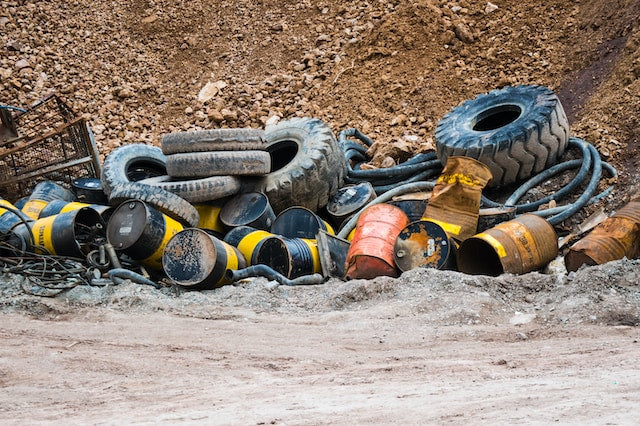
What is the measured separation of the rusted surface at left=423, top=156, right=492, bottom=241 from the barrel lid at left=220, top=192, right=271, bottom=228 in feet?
5.94

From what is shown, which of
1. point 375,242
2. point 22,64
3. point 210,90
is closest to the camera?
point 375,242

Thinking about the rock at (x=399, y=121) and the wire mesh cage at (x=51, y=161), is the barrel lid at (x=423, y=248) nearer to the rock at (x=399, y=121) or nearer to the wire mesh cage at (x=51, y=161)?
the rock at (x=399, y=121)

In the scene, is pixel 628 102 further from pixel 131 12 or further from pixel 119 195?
pixel 131 12

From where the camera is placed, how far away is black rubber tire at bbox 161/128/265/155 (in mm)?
9242

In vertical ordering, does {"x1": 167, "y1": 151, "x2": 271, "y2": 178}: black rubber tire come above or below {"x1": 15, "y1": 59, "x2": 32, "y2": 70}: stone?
below

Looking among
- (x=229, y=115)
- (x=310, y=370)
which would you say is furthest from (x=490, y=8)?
(x=310, y=370)

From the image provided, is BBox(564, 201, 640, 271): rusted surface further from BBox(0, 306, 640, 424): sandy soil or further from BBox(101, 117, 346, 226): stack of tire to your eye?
BBox(101, 117, 346, 226): stack of tire

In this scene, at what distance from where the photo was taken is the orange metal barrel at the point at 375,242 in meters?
7.62

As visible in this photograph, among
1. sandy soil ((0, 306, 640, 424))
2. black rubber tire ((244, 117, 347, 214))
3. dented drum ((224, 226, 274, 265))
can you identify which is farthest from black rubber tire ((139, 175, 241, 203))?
sandy soil ((0, 306, 640, 424))

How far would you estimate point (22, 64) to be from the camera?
13969 millimetres

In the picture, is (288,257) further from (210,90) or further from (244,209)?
(210,90)

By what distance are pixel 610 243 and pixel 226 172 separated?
13.1 ft

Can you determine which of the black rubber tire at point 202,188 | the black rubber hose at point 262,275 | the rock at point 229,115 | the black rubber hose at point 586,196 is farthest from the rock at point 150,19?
the black rubber hose at point 586,196

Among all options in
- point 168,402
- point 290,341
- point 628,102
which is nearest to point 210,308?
point 290,341
